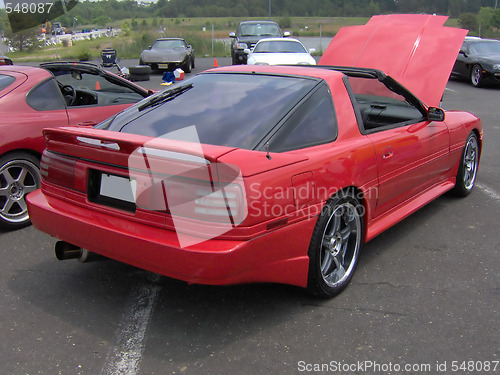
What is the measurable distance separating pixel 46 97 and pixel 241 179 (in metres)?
3.18

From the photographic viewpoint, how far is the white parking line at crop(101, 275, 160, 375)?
2.60 metres

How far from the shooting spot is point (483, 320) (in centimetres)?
302

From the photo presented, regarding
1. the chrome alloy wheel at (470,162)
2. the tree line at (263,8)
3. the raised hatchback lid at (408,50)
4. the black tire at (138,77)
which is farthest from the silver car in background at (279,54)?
the tree line at (263,8)

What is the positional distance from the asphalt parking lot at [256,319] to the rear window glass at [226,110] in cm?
103

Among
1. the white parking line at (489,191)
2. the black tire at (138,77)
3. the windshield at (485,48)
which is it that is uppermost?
the black tire at (138,77)

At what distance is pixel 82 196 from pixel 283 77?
1.58 meters

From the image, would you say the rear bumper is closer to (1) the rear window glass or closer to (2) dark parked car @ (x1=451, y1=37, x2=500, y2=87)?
(1) the rear window glass

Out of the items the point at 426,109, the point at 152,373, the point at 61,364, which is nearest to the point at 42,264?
the point at 61,364

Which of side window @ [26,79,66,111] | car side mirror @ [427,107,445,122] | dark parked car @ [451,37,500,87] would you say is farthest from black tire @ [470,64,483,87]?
side window @ [26,79,66,111]

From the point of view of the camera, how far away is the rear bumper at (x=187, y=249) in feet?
8.49

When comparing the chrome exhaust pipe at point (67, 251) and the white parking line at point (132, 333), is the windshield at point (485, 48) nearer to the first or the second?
the white parking line at point (132, 333)

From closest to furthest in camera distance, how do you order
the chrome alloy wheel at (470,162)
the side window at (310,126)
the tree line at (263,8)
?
the side window at (310,126) → the chrome alloy wheel at (470,162) → the tree line at (263,8)

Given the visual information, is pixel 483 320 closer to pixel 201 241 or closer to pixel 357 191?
pixel 357 191

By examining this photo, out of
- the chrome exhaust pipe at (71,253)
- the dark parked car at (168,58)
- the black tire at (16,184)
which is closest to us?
the chrome exhaust pipe at (71,253)
